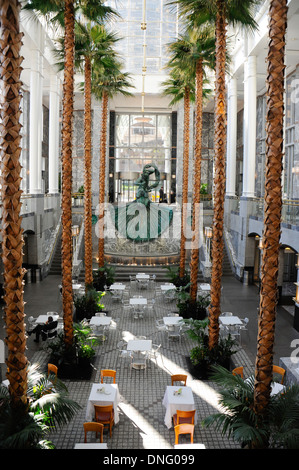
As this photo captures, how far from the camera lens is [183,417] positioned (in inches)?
355

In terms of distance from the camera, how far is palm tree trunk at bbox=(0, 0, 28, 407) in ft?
19.9

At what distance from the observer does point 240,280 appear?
24.2 metres

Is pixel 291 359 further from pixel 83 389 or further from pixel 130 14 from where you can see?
pixel 130 14

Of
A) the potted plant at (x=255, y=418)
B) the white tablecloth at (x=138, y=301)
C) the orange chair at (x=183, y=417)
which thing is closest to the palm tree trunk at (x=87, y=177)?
the white tablecloth at (x=138, y=301)

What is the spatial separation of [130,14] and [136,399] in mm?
30978

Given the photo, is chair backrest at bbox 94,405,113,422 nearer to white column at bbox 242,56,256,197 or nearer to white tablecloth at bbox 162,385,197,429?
white tablecloth at bbox 162,385,197,429

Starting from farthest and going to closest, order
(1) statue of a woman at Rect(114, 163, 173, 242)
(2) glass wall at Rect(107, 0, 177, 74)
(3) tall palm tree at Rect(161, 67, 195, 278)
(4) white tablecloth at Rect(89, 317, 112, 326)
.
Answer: (2) glass wall at Rect(107, 0, 177, 74)
(1) statue of a woman at Rect(114, 163, 173, 242)
(3) tall palm tree at Rect(161, 67, 195, 278)
(4) white tablecloth at Rect(89, 317, 112, 326)

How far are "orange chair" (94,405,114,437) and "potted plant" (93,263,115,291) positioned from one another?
1126cm

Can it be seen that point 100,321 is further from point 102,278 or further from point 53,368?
point 102,278

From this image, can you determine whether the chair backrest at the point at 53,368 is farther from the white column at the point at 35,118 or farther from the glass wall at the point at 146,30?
the glass wall at the point at 146,30

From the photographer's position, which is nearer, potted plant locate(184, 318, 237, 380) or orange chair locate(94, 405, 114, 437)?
orange chair locate(94, 405, 114, 437)

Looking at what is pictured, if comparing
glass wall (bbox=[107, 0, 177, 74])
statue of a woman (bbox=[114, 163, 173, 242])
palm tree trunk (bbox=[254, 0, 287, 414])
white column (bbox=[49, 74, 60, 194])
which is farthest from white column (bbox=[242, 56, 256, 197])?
palm tree trunk (bbox=[254, 0, 287, 414])

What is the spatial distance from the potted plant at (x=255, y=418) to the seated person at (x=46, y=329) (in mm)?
7508
